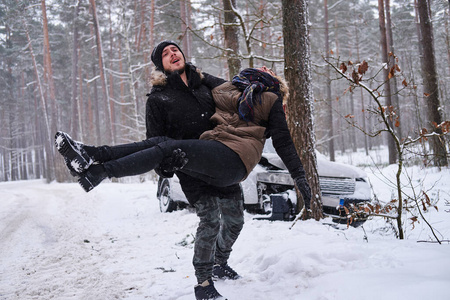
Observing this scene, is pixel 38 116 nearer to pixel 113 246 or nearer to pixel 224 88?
pixel 113 246

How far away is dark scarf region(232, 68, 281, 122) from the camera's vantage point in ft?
8.48

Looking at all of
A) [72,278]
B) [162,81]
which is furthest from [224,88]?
[72,278]

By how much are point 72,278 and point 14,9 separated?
1070 inches

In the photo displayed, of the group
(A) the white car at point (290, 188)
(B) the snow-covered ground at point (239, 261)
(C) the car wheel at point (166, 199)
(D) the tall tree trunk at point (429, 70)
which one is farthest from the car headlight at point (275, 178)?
(D) the tall tree trunk at point (429, 70)

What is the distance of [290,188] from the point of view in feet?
17.9

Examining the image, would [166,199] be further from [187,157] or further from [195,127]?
[187,157]

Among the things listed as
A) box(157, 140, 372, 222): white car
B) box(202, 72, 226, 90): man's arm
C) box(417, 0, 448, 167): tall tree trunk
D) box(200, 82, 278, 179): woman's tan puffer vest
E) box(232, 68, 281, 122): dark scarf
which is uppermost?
box(417, 0, 448, 167): tall tree trunk

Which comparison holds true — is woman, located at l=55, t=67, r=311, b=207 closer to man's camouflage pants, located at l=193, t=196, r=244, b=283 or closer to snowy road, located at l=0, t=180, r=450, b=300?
man's camouflage pants, located at l=193, t=196, r=244, b=283

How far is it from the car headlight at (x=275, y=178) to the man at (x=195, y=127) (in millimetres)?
2517

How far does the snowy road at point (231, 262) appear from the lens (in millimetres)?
2213

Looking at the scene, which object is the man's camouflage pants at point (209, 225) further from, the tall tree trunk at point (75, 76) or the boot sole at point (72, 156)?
the tall tree trunk at point (75, 76)

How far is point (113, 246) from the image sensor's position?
4.93m

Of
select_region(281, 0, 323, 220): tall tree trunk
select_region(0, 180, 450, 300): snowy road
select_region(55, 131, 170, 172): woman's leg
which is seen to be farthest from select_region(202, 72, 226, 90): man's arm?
select_region(281, 0, 323, 220): tall tree trunk

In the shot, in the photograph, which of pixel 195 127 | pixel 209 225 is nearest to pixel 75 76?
pixel 195 127
